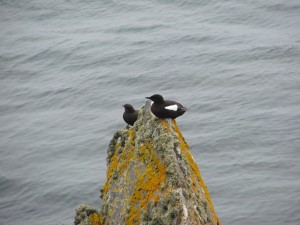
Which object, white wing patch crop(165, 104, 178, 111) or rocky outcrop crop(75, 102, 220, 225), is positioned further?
white wing patch crop(165, 104, 178, 111)

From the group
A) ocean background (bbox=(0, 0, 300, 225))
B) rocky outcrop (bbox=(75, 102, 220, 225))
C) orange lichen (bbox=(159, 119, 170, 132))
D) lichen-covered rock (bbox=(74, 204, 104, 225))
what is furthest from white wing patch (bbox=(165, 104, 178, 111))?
ocean background (bbox=(0, 0, 300, 225))

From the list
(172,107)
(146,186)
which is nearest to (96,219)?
(146,186)

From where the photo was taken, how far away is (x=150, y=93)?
31.9 meters

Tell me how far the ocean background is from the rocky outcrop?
1098cm

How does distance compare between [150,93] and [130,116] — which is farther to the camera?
[150,93]

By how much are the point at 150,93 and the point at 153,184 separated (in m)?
23.9

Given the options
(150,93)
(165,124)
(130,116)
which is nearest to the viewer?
(165,124)

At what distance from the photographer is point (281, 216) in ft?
63.4

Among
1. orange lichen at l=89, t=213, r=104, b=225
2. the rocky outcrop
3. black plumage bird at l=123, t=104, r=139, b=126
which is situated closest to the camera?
the rocky outcrop

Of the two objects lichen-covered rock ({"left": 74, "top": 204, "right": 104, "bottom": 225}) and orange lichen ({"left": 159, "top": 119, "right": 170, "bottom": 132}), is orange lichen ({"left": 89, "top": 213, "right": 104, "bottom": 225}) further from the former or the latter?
orange lichen ({"left": 159, "top": 119, "right": 170, "bottom": 132})

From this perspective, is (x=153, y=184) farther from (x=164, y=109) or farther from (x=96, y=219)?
(x=164, y=109)

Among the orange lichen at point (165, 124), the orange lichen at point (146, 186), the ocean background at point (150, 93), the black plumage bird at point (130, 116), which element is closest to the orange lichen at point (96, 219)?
the orange lichen at point (146, 186)

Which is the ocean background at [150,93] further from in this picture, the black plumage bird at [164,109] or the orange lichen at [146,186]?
the orange lichen at [146,186]

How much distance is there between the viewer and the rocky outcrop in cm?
782
